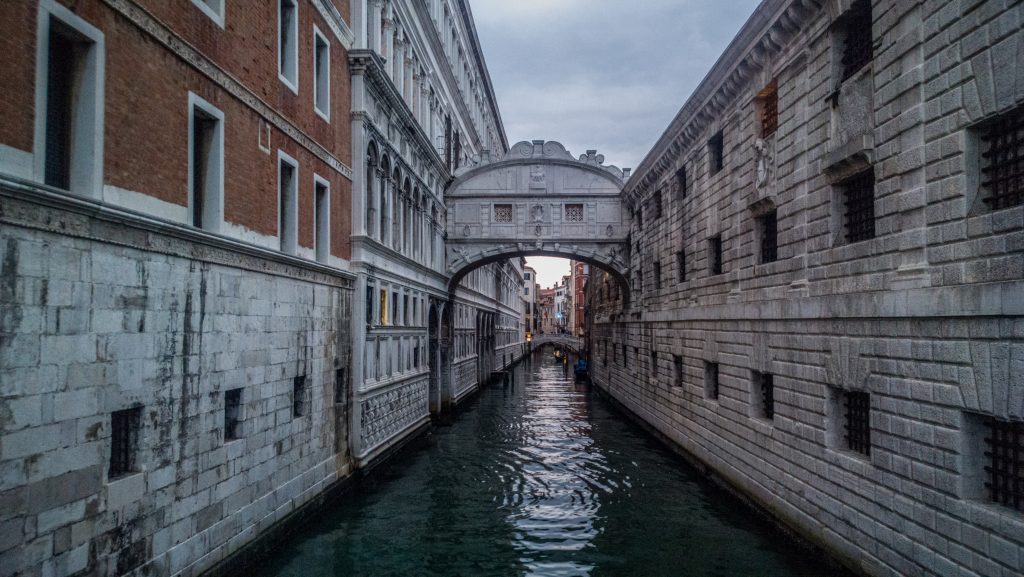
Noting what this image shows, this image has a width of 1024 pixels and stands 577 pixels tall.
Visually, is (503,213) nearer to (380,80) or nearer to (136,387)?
(380,80)

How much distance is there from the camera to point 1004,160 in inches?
269

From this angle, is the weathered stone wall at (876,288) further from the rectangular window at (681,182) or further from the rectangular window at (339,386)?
the rectangular window at (339,386)

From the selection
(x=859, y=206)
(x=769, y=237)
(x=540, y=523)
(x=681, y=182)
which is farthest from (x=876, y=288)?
(x=681, y=182)

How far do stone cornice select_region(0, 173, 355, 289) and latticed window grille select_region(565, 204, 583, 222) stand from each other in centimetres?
1787

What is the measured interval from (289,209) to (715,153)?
32.8 feet

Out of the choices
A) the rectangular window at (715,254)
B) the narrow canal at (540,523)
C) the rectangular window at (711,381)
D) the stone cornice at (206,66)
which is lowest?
the narrow canal at (540,523)

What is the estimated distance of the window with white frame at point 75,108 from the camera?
261 inches

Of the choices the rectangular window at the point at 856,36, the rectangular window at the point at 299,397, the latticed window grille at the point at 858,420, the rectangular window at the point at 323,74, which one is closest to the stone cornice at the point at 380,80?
the rectangular window at the point at 323,74

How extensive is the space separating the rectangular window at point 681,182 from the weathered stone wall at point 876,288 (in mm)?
3218

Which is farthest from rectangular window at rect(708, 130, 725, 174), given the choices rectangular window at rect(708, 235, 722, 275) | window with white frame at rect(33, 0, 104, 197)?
window with white frame at rect(33, 0, 104, 197)

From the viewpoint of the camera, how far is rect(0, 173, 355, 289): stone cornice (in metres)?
5.77

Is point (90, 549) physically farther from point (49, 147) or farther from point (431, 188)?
point (431, 188)

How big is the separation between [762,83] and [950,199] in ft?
21.1

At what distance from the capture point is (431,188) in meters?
24.3
